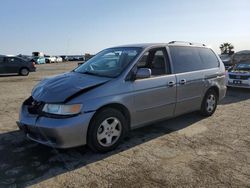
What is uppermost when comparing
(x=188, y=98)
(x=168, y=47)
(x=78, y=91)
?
(x=168, y=47)

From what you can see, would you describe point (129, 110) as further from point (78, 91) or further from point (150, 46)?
point (150, 46)

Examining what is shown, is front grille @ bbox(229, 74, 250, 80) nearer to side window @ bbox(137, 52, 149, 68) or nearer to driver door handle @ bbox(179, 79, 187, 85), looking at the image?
driver door handle @ bbox(179, 79, 187, 85)

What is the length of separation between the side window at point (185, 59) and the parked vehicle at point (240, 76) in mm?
5129

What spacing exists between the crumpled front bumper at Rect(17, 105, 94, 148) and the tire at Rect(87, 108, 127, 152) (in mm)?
124

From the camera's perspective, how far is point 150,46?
532 cm

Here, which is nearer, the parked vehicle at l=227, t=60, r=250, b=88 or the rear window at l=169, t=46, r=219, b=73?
the rear window at l=169, t=46, r=219, b=73

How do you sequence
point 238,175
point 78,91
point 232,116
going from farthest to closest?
point 232,116 → point 78,91 → point 238,175

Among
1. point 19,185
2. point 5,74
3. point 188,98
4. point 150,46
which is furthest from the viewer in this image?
point 5,74

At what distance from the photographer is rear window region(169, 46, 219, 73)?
5.67m

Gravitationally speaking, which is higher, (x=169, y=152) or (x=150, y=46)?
(x=150, y=46)

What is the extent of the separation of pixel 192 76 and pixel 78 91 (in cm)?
272

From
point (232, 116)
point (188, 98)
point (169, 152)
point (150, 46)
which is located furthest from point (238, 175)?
point (232, 116)

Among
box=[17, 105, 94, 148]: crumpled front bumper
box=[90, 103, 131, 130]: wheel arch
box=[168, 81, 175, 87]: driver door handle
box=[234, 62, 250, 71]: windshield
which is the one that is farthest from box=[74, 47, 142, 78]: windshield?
box=[234, 62, 250, 71]: windshield

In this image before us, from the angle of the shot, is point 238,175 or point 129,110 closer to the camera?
point 238,175
